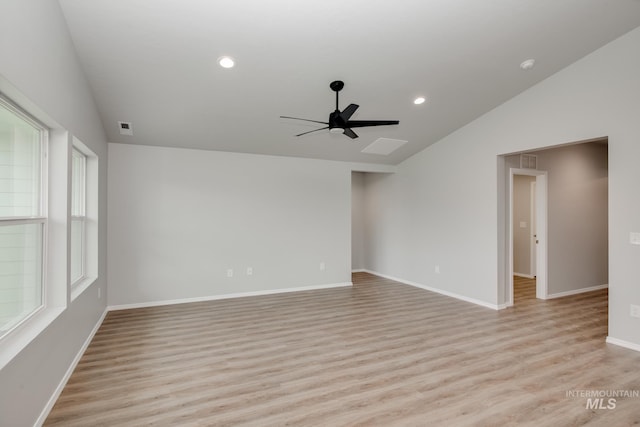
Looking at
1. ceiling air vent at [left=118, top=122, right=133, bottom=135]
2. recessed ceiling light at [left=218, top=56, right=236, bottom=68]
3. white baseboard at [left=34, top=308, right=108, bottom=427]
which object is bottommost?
white baseboard at [left=34, top=308, right=108, bottom=427]

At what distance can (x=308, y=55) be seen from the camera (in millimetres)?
3242

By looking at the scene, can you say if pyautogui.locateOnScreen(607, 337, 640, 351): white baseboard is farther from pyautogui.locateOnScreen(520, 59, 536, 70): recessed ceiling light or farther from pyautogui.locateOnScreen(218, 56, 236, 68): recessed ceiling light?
pyautogui.locateOnScreen(218, 56, 236, 68): recessed ceiling light

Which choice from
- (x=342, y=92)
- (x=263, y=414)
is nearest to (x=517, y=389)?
(x=263, y=414)

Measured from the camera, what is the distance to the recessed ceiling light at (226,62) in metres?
3.18

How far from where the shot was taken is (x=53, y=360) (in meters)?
2.37

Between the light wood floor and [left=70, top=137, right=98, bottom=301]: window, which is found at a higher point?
[left=70, top=137, right=98, bottom=301]: window

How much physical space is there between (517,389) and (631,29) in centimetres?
374

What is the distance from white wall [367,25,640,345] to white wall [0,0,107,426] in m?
5.06

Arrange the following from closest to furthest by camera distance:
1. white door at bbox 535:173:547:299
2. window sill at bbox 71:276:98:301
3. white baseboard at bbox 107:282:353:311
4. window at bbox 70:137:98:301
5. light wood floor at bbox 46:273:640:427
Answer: light wood floor at bbox 46:273:640:427
window sill at bbox 71:276:98:301
window at bbox 70:137:98:301
white baseboard at bbox 107:282:353:311
white door at bbox 535:173:547:299

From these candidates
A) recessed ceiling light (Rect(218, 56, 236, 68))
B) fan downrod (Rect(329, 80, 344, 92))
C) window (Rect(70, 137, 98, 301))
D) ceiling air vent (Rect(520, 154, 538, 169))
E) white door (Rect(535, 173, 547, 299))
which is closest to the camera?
recessed ceiling light (Rect(218, 56, 236, 68))

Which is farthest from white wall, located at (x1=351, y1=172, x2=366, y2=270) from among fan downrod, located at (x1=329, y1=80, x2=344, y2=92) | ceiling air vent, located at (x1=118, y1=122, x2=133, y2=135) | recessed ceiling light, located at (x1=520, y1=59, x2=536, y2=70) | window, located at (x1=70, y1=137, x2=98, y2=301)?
window, located at (x1=70, y1=137, x2=98, y2=301)

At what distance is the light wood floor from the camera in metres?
2.27
